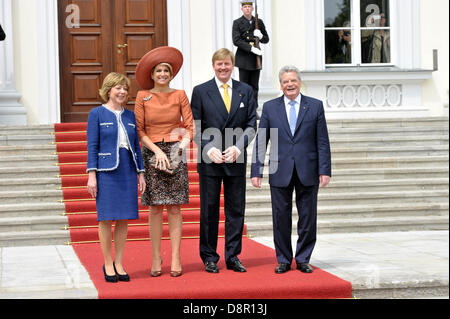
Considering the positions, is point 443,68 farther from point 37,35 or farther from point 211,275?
point 211,275

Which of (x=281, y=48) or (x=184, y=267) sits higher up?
(x=281, y=48)

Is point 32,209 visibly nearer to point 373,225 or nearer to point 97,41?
point 373,225

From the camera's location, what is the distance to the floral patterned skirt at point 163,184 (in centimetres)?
593

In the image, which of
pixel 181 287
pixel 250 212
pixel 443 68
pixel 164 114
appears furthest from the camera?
pixel 443 68

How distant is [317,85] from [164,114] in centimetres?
641

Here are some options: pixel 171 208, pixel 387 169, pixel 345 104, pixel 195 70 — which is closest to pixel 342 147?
pixel 387 169

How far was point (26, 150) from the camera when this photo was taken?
31.9 feet

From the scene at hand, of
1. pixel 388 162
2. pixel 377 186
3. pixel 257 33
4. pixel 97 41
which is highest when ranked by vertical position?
pixel 97 41

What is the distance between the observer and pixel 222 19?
11.7 meters

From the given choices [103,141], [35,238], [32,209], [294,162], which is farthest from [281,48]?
[103,141]

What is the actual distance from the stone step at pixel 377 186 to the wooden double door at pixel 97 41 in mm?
3587

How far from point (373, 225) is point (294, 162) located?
2.86 m

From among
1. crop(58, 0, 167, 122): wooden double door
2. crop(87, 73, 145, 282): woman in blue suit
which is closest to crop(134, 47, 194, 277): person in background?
crop(87, 73, 145, 282): woman in blue suit

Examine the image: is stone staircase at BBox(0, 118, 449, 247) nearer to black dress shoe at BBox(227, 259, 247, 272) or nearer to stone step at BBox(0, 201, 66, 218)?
stone step at BBox(0, 201, 66, 218)
